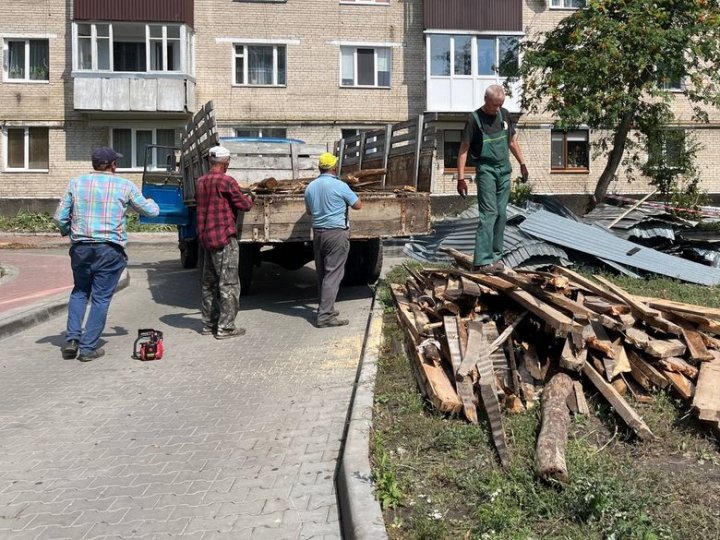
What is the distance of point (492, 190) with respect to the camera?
7.18 m

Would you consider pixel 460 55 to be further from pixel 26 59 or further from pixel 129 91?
pixel 26 59

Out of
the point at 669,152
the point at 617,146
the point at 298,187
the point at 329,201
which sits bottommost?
the point at 329,201

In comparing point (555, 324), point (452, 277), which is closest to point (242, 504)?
point (555, 324)

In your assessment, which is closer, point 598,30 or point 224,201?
point 224,201

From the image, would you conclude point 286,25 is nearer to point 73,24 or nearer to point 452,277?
point 73,24

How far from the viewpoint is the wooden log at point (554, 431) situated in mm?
3447

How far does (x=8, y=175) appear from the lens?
86.2 feet

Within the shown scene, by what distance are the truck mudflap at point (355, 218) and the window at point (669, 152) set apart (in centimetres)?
1229

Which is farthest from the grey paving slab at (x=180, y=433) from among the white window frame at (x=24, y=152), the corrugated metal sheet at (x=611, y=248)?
the white window frame at (x=24, y=152)

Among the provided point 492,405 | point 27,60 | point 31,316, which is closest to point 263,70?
point 27,60

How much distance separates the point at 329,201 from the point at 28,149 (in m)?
22.6

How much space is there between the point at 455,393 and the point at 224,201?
386 centimetres

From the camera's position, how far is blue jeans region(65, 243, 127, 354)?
6676 millimetres

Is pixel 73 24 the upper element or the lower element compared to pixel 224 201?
upper
